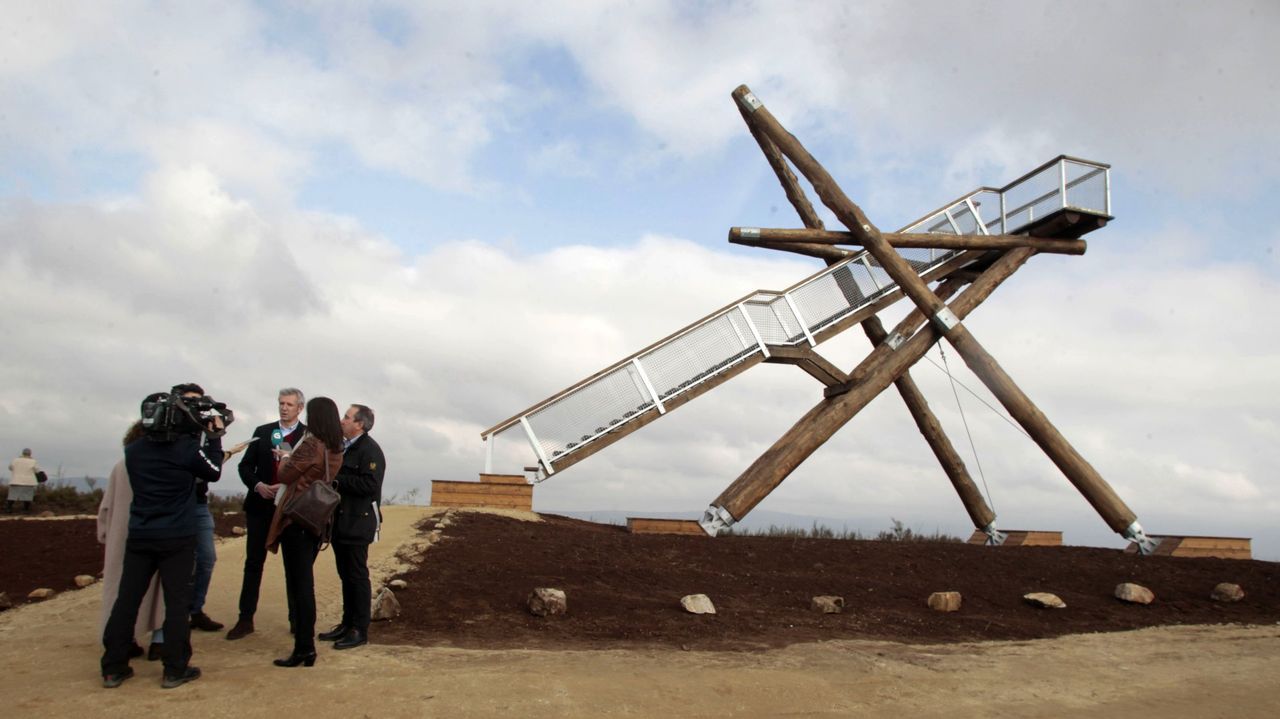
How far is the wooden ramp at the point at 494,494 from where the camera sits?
1365 cm

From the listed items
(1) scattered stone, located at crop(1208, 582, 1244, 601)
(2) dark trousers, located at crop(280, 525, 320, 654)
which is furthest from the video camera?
(1) scattered stone, located at crop(1208, 582, 1244, 601)

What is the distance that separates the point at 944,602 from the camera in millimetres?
9086

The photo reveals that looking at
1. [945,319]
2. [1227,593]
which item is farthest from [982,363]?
[1227,593]

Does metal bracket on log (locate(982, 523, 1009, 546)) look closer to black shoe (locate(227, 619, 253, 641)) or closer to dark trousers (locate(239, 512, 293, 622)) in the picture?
dark trousers (locate(239, 512, 293, 622))

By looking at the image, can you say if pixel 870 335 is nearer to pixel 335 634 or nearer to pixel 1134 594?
pixel 1134 594

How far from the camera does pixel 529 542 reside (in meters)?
10.8

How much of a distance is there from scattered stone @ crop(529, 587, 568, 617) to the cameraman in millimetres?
2945

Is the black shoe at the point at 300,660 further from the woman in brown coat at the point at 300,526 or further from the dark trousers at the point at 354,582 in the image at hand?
the dark trousers at the point at 354,582

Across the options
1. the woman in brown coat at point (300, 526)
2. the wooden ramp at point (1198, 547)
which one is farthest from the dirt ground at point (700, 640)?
the wooden ramp at point (1198, 547)

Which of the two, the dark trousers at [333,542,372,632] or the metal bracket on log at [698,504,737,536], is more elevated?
the metal bracket on log at [698,504,737,536]

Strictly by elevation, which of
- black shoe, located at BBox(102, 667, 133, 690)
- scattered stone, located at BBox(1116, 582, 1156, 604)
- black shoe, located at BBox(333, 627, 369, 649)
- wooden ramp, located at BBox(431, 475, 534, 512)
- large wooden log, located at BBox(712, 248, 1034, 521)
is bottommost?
black shoe, located at BBox(102, 667, 133, 690)

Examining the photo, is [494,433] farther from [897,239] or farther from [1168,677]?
[1168,677]

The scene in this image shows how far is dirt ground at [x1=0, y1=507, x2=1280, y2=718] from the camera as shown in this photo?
5.61m

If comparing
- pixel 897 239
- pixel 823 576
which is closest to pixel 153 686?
pixel 823 576
